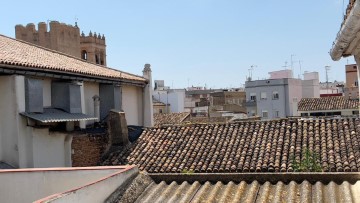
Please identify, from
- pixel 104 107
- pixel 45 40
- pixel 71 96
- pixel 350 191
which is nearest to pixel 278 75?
pixel 45 40

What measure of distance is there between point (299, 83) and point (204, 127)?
129 feet

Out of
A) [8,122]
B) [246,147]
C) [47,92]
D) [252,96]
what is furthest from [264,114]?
[8,122]

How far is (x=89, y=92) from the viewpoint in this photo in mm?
16906

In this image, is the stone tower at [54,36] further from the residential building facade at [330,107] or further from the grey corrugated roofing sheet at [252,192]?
the grey corrugated roofing sheet at [252,192]

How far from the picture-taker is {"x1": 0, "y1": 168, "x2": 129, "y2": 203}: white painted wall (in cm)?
789

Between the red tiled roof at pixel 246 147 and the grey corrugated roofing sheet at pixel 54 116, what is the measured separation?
169 centimetres

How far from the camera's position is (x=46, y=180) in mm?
7941

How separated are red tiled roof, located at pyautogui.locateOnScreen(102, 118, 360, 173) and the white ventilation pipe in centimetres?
541

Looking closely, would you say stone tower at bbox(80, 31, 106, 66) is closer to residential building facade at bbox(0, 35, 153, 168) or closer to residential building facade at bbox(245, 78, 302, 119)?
residential building facade at bbox(245, 78, 302, 119)

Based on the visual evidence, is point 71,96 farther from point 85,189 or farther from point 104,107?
point 85,189

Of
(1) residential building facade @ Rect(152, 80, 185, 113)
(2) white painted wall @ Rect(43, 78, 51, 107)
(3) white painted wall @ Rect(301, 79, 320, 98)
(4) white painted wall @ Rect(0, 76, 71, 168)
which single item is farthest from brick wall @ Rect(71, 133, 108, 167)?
(3) white painted wall @ Rect(301, 79, 320, 98)

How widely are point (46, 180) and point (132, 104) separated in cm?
1324

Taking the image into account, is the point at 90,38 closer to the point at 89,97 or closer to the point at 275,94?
the point at 275,94

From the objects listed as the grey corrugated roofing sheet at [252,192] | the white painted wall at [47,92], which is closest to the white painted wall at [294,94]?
the white painted wall at [47,92]
